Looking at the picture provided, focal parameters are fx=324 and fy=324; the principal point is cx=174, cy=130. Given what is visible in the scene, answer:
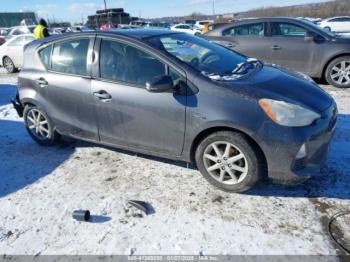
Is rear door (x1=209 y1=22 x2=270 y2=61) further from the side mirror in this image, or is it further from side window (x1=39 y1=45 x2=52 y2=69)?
the side mirror

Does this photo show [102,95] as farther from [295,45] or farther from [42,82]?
[295,45]

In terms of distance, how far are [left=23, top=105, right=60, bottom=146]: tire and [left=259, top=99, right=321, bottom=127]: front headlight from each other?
295 cm

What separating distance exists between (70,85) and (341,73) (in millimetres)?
5574

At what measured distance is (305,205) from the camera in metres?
3.08

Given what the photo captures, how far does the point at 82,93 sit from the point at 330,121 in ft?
8.99

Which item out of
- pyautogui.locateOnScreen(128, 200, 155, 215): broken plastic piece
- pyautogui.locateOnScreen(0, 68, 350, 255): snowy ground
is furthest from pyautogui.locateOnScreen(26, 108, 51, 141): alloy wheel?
pyautogui.locateOnScreen(128, 200, 155, 215): broken plastic piece

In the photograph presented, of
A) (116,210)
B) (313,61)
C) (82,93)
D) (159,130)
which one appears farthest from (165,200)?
(313,61)

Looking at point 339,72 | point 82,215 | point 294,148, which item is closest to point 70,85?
point 82,215

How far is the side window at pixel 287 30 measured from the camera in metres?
7.07

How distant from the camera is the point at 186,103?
323 cm

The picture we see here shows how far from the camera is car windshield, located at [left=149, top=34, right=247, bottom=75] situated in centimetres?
350

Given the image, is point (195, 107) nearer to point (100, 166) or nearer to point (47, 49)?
point (100, 166)

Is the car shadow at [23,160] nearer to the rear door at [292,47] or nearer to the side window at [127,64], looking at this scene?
the side window at [127,64]

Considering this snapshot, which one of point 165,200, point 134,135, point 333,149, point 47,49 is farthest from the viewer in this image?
point 47,49
